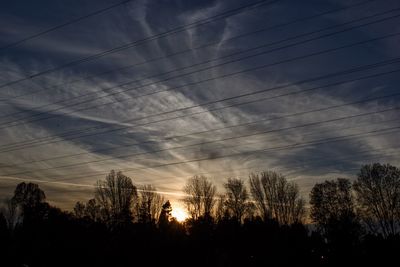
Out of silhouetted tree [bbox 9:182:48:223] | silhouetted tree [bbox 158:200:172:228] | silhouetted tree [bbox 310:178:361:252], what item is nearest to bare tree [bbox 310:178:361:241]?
silhouetted tree [bbox 310:178:361:252]

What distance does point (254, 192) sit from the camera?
86.6 meters

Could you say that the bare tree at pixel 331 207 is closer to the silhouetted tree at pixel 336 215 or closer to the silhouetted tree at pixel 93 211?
the silhouetted tree at pixel 336 215

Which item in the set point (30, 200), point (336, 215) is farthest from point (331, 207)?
point (30, 200)

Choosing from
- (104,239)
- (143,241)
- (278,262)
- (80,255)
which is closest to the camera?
(143,241)

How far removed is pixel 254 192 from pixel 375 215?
23.7 m

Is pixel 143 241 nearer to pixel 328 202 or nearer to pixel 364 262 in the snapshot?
pixel 364 262

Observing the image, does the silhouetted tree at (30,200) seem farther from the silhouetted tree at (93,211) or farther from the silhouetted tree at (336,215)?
the silhouetted tree at (336,215)

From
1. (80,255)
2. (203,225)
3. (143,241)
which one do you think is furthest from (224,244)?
(80,255)

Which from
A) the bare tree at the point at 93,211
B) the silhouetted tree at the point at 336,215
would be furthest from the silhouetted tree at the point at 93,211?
the silhouetted tree at the point at 336,215

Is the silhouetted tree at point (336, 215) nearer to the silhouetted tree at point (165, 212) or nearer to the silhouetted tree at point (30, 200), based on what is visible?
the silhouetted tree at point (165, 212)

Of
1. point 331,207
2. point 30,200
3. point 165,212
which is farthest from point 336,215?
point 30,200

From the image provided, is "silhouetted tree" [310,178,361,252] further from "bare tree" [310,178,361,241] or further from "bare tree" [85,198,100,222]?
"bare tree" [85,198,100,222]

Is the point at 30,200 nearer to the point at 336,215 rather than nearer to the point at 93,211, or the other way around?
the point at 93,211

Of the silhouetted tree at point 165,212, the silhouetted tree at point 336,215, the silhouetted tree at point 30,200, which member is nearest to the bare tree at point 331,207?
the silhouetted tree at point 336,215
